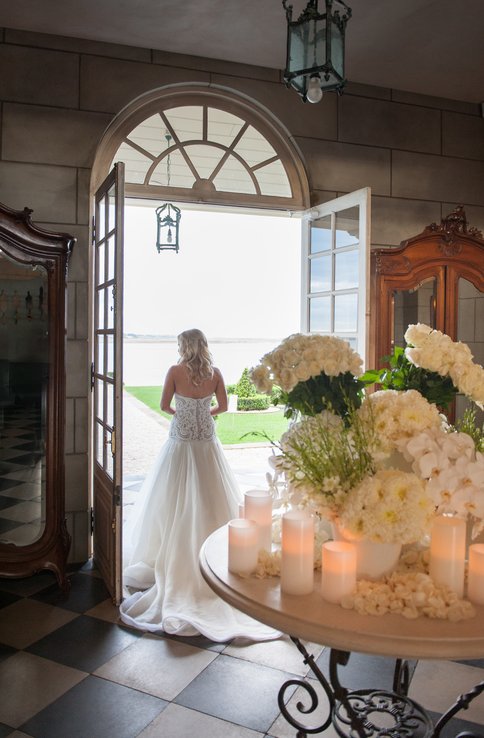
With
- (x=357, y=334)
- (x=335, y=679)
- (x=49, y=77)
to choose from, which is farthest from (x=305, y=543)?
(x=49, y=77)

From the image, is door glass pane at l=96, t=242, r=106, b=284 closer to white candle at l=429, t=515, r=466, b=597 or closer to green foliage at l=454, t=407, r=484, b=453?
green foliage at l=454, t=407, r=484, b=453

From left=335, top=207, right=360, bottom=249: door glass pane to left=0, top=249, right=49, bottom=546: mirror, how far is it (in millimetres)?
1980

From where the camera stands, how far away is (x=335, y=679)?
6.43ft

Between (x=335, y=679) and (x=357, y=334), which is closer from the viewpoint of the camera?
(x=335, y=679)

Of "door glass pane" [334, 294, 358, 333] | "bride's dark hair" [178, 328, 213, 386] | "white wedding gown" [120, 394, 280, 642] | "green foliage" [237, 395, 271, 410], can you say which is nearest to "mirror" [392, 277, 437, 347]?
"door glass pane" [334, 294, 358, 333]

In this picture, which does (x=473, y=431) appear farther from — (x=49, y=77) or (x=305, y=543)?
(x=49, y=77)

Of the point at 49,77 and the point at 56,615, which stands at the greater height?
the point at 49,77

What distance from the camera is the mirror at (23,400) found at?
3.59 metres

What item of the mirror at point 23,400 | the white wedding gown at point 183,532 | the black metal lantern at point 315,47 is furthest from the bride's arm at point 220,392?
the black metal lantern at point 315,47

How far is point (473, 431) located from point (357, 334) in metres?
2.10

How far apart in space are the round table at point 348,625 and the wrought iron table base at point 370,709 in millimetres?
218

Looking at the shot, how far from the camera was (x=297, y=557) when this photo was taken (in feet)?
5.43

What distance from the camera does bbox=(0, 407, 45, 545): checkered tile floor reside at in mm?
3621

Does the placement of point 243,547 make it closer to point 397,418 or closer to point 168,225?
point 397,418
